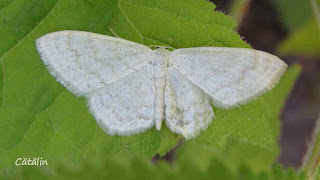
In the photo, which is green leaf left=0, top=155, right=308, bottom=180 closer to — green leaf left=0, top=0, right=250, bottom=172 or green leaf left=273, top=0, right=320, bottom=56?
green leaf left=0, top=0, right=250, bottom=172

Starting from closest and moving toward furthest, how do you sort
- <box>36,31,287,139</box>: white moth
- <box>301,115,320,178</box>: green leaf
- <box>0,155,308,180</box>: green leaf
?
<box>0,155,308,180</box>: green leaf, <box>36,31,287,139</box>: white moth, <box>301,115,320,178</box>: green leaf

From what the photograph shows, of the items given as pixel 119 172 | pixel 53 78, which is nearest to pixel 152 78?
pixel 53 78

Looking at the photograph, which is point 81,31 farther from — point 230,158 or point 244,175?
point 230,158

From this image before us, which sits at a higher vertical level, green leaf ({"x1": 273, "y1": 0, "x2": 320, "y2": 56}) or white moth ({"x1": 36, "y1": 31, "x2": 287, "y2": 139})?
white moth ({"x1": 36, "y1": 31, "x2": 287, "y2": 139})

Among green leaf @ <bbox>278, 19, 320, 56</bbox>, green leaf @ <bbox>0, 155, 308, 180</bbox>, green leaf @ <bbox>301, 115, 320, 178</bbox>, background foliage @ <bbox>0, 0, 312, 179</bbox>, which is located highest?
green leaf @ <bbox>0, 155, 308, 180</bbox>

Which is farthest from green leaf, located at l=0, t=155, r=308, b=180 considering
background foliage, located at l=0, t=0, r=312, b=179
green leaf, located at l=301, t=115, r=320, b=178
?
green leaf, located at l=301, t=115, r=320, b=178
